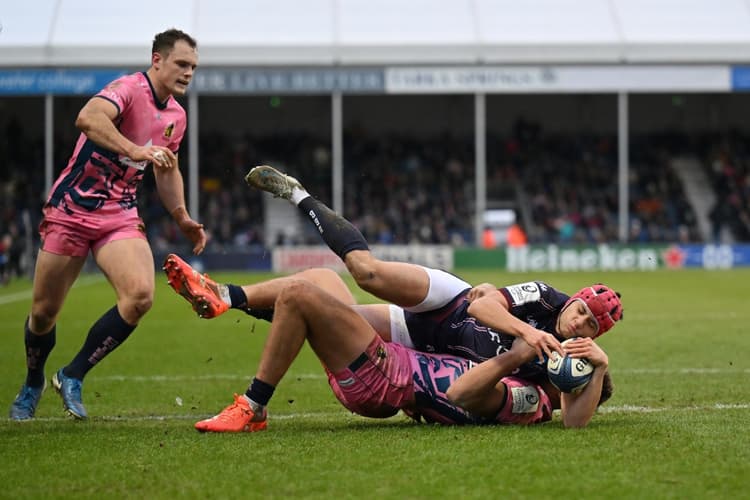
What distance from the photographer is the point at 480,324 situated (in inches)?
269

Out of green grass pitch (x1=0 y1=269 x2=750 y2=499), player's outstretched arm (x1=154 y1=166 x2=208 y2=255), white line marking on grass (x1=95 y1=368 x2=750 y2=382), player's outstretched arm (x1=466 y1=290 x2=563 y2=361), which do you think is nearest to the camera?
A: green grass pitch (x1=0 y1=269 x2=750 y2=499)

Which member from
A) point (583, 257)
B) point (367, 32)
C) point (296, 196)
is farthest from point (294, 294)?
point (367, 32)

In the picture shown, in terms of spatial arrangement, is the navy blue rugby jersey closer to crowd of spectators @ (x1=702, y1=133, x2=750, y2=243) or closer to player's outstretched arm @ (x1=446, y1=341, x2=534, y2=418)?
Answer: player's outstretched arm @ (x1=446, y1=341, x2=534, y2=418)

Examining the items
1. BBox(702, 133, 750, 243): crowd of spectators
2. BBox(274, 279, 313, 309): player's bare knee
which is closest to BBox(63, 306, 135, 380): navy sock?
BBox(274, 279, 313, 309): player's bare knee

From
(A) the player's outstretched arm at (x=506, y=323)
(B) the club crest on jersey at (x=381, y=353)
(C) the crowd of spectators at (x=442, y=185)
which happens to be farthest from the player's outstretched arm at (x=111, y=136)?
(C) the crowd of spectators at (x=442, y=185)

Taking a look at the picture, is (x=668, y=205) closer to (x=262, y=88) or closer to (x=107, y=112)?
(x=262, y=88)

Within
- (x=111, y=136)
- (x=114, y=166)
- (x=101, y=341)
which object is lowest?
(x=101, y=341)

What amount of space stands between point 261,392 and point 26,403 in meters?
2.09

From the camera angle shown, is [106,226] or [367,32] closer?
[106,226]

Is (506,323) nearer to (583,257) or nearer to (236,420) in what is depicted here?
(236,420)

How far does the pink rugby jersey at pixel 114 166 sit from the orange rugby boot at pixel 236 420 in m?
1.76

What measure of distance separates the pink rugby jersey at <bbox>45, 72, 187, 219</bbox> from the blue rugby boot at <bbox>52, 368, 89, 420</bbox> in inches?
43.0

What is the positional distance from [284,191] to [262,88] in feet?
87.8

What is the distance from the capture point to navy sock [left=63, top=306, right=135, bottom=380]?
24.1ft
